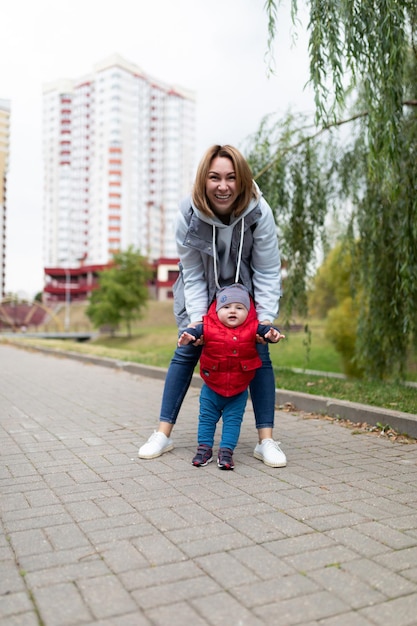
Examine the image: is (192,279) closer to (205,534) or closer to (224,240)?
(224,240)

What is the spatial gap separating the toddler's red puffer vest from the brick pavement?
1.71 feet

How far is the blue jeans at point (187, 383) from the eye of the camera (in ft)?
13.1

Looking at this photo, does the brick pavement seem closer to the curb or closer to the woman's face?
the curb

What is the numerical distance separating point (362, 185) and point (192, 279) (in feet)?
15.9

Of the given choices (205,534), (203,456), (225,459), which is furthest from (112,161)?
(205,534)

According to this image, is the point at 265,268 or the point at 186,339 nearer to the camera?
the point at 186,339

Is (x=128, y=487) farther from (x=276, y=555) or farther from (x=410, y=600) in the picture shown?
(x=410, y=600)

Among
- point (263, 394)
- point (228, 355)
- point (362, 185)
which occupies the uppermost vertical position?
point (362, 185)

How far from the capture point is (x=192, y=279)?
4.04 meters

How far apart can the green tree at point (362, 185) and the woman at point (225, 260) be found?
2111mm

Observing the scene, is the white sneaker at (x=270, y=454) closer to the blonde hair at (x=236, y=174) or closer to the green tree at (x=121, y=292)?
the blonde hair at (x=236, y=174)

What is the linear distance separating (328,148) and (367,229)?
126 cm

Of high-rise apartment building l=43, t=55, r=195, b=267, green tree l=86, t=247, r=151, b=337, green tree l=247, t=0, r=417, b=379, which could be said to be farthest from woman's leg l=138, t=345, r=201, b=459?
high-rise apartment building l=43, t=55, r=195, b=267

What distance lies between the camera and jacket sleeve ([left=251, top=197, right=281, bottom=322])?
12.9 feet
